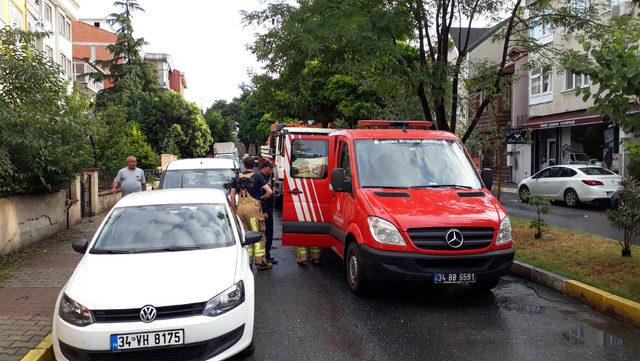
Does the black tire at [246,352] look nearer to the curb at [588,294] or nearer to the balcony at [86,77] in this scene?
the curb at [588,294]

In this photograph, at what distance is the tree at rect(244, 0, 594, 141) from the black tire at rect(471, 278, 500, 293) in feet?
17.1

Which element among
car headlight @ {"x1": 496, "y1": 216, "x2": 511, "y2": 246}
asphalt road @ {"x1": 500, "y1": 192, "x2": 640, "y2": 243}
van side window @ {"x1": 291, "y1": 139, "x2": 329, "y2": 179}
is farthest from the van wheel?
asphalt road @ {"x1": 500, "y1": 192, "x2": 640, "y2": 243}

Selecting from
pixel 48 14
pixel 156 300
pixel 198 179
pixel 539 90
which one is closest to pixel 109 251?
pixel 156 300

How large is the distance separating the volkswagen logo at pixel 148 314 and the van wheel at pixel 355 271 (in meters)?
2.84

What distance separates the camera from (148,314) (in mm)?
4219

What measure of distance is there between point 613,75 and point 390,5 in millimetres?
6484

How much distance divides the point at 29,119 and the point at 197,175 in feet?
11.6

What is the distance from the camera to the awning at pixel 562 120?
2400cm

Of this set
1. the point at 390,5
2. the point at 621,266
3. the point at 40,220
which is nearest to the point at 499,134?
the point at 390,5

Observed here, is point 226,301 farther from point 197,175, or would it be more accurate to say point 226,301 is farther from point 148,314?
point 197,175

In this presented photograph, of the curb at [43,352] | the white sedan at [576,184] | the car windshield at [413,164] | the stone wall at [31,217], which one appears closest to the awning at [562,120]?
the white sedan at [576,184]

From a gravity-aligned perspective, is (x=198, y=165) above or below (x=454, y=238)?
above

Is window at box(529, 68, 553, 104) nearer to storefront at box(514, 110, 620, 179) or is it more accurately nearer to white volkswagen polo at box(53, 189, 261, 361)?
storefront at box(514, 110, 620, 179)

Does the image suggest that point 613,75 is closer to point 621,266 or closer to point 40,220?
point 621,266
